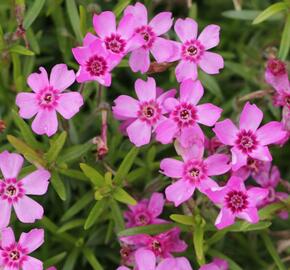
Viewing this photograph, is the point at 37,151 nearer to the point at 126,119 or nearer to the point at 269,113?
the point at 126,119

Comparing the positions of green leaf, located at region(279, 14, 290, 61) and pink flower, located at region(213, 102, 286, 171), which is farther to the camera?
green leaf, located at region(279, 14, 290, 61)

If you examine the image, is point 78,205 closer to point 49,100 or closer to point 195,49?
point 49,100

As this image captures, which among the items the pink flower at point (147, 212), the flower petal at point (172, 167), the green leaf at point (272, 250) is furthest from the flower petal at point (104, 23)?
the green leaf at point (272, 250)

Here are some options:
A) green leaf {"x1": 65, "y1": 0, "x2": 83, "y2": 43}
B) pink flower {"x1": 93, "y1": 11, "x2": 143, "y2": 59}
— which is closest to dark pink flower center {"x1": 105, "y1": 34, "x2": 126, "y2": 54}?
pink flower {"x1": 93, "y1": 11, "x2": 143, "y2": 59}

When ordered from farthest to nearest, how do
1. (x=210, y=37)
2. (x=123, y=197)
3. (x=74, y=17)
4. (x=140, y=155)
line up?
(x=140, y=155) → (x=74, y=17) → (x=210, y=37) → (x=123, y=197)

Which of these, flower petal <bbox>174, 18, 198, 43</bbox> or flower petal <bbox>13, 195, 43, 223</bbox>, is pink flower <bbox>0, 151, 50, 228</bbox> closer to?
flower petal <bbox>13, 195, 43, 223</bbox>

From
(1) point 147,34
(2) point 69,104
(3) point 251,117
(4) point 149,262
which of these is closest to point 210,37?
(1) point 147,34
